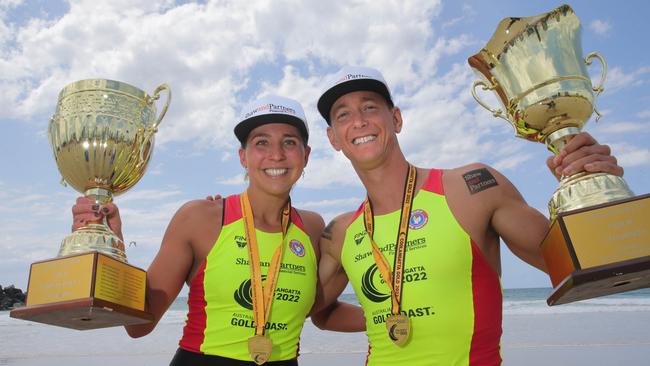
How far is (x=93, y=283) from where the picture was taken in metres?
2.22

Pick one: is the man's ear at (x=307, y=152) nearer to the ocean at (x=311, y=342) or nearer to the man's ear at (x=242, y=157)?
the man's ear at (x=242, y=157)

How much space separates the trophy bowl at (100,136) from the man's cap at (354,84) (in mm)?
1115

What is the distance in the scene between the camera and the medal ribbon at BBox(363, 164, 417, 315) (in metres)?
2.54

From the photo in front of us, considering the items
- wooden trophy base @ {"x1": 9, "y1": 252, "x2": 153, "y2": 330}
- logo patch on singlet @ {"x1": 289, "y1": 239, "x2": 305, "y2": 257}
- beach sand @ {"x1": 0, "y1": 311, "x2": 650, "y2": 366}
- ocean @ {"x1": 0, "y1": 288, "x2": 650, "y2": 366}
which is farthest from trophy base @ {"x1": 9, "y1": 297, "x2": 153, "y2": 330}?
ocean @ {"x1": 0, "y1": 288, "x2": 650, "y2": 366}

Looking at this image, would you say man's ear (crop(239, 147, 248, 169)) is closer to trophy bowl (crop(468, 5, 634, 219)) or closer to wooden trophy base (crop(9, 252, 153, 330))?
wooden trophy base (crop(9, 252, 153, 330))

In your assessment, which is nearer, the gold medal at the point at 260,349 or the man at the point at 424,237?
the man at the point at 424,237

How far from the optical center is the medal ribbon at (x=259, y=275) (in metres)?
2.82

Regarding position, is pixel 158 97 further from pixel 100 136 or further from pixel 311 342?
pixel 311 342

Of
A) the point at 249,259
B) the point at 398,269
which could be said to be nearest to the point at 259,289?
the point at 249,259

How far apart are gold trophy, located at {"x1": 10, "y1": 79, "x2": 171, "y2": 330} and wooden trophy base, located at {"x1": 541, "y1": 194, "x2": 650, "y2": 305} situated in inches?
78.1

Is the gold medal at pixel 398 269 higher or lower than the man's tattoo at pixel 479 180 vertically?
lower

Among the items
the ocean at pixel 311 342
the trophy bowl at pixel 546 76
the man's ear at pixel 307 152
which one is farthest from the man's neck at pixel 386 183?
the ocean at pixel 311 342

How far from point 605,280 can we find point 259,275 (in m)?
1.82

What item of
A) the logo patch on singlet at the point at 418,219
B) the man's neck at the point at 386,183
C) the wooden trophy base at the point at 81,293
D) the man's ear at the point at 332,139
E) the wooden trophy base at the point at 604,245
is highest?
the man's ear at the point at 332,139
